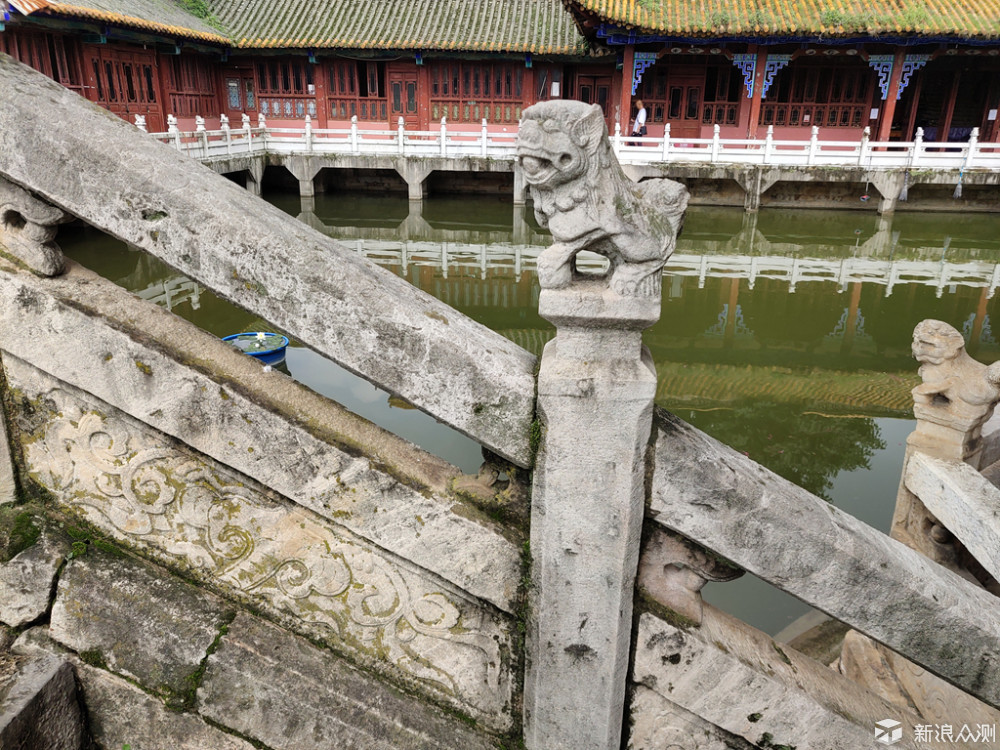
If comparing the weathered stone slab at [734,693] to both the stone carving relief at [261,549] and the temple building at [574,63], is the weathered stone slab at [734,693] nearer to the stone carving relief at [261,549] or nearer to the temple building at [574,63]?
the stone carving relief at [261,549]

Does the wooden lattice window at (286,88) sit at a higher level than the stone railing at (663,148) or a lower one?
higher

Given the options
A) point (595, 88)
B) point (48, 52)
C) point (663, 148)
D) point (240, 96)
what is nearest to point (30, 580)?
point (48, 52)

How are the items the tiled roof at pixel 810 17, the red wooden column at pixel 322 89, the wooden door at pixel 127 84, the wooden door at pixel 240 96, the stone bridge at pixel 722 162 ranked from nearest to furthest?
the wooden door at pixel 127 84 → the tiled roof at pixel 810 17 → the stone bridge at pixel 722 162 → the red wooden column at pixel 322 89 → the wooden door at pixel 240 96

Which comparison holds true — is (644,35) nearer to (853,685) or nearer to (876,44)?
(876,44)

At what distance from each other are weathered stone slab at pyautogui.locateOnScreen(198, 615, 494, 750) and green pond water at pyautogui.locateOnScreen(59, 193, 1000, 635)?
63.3 inches

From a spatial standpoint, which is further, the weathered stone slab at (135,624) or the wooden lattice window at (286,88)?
the wooden lattice window at (286,88)

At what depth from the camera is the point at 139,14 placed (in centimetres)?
1448

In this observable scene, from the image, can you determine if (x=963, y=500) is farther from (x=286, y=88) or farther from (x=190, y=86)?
(x=286, y=88)

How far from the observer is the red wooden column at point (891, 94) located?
1597cm

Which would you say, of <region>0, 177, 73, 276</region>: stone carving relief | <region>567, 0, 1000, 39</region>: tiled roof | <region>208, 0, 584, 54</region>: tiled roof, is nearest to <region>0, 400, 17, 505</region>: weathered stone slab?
<region>0, 177, 73, 276</region>: stone carving relief

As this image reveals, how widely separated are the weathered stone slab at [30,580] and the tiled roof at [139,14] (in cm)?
1153

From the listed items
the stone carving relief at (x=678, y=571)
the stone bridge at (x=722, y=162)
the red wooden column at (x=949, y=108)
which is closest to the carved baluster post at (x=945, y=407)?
the stone carving relief at (x=678, y=571)

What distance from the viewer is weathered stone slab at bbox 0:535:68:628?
5.97ft

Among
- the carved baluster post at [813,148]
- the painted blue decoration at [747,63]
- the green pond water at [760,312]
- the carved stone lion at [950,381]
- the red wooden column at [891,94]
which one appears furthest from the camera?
the painted blue decoration at [747,63]
